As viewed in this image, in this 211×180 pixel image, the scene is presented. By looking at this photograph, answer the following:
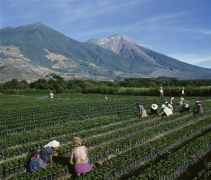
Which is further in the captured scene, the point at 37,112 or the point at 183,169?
the point at 37,112

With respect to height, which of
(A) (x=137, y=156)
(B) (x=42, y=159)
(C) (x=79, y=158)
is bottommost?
(A) (x=137, y=156)

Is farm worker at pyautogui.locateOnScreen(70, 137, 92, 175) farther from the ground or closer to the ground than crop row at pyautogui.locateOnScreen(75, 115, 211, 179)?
farther from the ground

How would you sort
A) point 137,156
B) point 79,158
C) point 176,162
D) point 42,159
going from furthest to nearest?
point 137,156
point 42,159
point 176,162
point 79,158

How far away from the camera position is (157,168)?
752 cm

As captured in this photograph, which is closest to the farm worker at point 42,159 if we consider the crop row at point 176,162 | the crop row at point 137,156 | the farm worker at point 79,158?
the farm worker at point 79,158

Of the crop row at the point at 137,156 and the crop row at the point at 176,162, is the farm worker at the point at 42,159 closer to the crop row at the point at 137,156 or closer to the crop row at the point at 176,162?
the crop row at the point at 137,156

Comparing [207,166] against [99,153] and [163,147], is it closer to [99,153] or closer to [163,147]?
[163,147]

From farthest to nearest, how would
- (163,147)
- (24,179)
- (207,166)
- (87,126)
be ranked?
(87,126) → (163,147) → (207,166) → (24,179)

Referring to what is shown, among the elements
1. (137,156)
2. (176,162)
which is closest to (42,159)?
(137,156)

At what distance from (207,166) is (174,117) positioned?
33.5 feet

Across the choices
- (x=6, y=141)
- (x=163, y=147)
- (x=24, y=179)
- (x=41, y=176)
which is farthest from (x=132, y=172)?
(x=6, y=141)

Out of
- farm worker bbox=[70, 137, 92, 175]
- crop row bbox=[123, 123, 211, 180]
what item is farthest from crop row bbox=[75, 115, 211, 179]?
crop row bbox=[123, 123, 211, 180]

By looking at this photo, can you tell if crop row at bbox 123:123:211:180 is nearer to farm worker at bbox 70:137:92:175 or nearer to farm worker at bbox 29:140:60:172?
farm worker at bbox 70:137:92:175

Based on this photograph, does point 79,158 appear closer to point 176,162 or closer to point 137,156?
point 137,156
